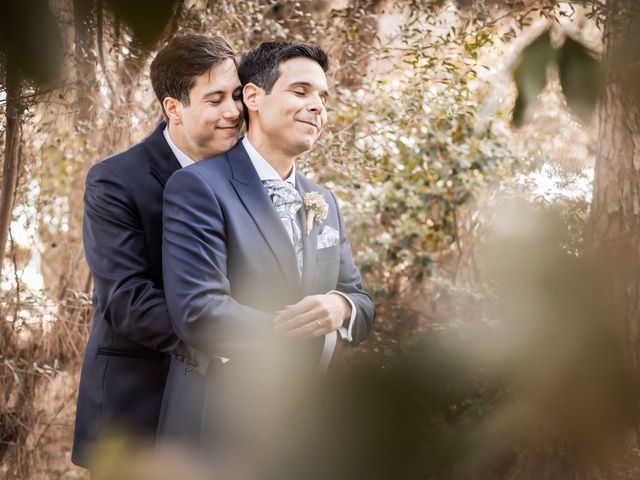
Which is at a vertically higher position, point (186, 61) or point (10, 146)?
point (186, 61)

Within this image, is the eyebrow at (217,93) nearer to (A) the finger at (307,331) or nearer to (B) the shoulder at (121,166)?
(B) the shoulder at (121,166)

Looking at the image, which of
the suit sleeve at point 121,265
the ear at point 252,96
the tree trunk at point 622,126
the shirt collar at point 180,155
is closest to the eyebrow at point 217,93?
the ear at point 252,96

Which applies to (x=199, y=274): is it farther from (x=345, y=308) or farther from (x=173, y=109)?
(x=173, y=109)

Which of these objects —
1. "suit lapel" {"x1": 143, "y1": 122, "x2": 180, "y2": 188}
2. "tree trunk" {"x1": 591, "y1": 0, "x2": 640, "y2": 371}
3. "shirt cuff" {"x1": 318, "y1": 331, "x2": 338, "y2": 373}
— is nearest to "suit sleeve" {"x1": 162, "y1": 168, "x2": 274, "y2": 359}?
"shirt cuff" {"x1": 318, "y1": 331, "x2": 338, "y2": 373}

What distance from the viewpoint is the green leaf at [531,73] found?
2.69 feet

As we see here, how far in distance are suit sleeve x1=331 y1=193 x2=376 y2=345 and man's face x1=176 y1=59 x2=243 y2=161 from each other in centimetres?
39

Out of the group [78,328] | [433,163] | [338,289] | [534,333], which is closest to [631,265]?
[534,333]

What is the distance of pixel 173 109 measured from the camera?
2111mm

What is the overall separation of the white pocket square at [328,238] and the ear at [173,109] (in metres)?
Answer: 0.55

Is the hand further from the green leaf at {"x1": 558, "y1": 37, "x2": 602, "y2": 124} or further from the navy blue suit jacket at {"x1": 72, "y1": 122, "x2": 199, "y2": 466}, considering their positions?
the green leaf at {"x1": 558, "y1": 37, "x2": 602, "y2": 124}

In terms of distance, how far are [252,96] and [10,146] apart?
588mm

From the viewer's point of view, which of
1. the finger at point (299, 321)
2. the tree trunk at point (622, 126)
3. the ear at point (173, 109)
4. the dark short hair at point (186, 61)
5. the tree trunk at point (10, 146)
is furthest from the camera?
the ear at point (173, 109)

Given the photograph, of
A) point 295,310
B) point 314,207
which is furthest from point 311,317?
point 314,207

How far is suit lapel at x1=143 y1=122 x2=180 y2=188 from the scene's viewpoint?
2039 mm
